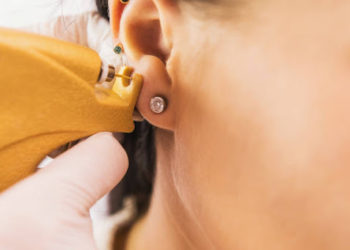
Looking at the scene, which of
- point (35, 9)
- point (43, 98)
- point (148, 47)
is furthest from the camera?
point (35, 9)

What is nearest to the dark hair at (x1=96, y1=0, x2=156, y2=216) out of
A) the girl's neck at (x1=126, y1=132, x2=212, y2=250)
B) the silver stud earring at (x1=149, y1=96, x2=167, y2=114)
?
the girl's neck at (x1=126, y1=132, x2=212, y2=250)

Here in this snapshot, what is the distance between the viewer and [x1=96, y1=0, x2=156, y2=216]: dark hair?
0.72m

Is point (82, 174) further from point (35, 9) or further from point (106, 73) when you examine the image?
point (35, 9)

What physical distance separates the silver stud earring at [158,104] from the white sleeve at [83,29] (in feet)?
0.73

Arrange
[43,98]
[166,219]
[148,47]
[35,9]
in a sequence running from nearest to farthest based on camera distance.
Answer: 1. [43,98]
2. [148,47]
3. [166,219]
4. [35,9]

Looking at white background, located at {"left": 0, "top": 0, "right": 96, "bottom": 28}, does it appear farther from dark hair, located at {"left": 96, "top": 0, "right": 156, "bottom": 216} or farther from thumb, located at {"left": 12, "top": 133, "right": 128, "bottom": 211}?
thumb, located at {"left": 12, "top": 133, "right": 128, "bottom": 211}

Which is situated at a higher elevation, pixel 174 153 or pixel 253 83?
pixel 253 83

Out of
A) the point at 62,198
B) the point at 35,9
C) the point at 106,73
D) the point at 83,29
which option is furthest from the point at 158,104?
the point at 35,9

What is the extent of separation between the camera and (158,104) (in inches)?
22.3

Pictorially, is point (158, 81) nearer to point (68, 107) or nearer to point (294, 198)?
point (68, 107)

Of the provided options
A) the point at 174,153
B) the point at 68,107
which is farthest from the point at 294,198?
the point at 68,107

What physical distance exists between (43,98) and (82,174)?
0.13m

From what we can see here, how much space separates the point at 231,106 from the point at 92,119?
0.71 feet

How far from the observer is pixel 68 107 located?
500 millimetres
